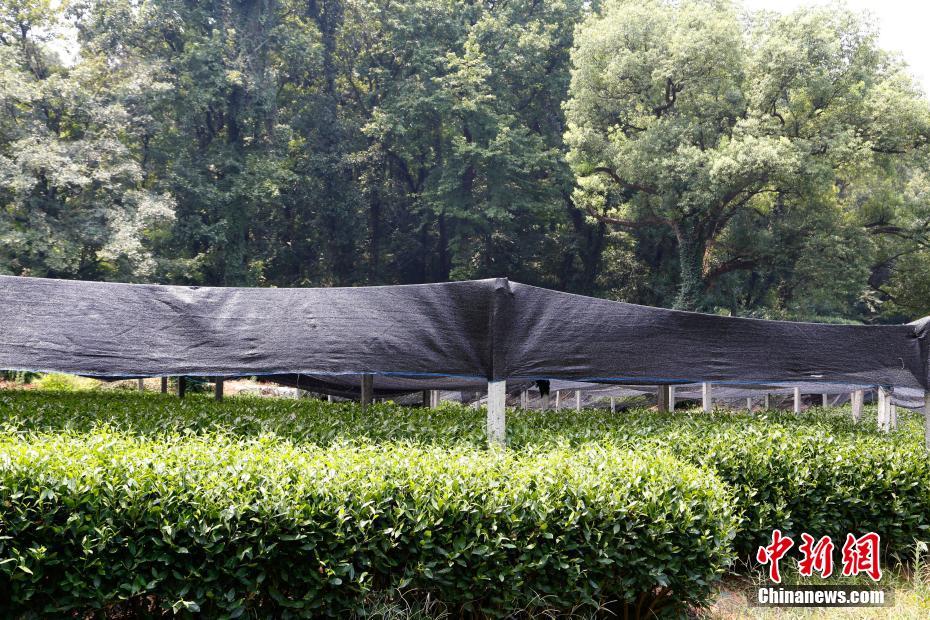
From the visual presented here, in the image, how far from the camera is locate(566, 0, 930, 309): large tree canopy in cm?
2477

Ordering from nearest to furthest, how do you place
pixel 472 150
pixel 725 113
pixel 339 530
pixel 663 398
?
pixel 339 530
pixel 663 398
pixel 725 113
pixel 472 150

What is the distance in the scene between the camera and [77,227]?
79.8 feet

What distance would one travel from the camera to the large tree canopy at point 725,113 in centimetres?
2477

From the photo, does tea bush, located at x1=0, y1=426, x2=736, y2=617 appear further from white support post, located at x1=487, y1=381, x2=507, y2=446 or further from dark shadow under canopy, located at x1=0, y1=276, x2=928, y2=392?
dark shadow under canopy, located at x1=0, y1=276, x2=928, y2=392

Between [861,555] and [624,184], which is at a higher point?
[624,184]

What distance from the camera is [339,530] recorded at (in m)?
3.80

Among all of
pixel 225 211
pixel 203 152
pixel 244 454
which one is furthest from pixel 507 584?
pixel 203 152

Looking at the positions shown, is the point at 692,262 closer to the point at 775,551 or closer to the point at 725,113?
the point at 725,113

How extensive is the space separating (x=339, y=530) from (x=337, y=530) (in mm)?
12

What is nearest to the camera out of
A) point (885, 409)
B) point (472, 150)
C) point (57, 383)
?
point (885, 409)

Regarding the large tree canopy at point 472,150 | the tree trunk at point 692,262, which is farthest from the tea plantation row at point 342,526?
the tree trunk at point 692,262

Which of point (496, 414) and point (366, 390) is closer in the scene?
point (496, 414)

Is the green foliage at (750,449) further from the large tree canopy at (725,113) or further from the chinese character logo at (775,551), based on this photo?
the large tree canopy at (725,113)

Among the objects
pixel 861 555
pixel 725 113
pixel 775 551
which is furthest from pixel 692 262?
pixel 775 551
